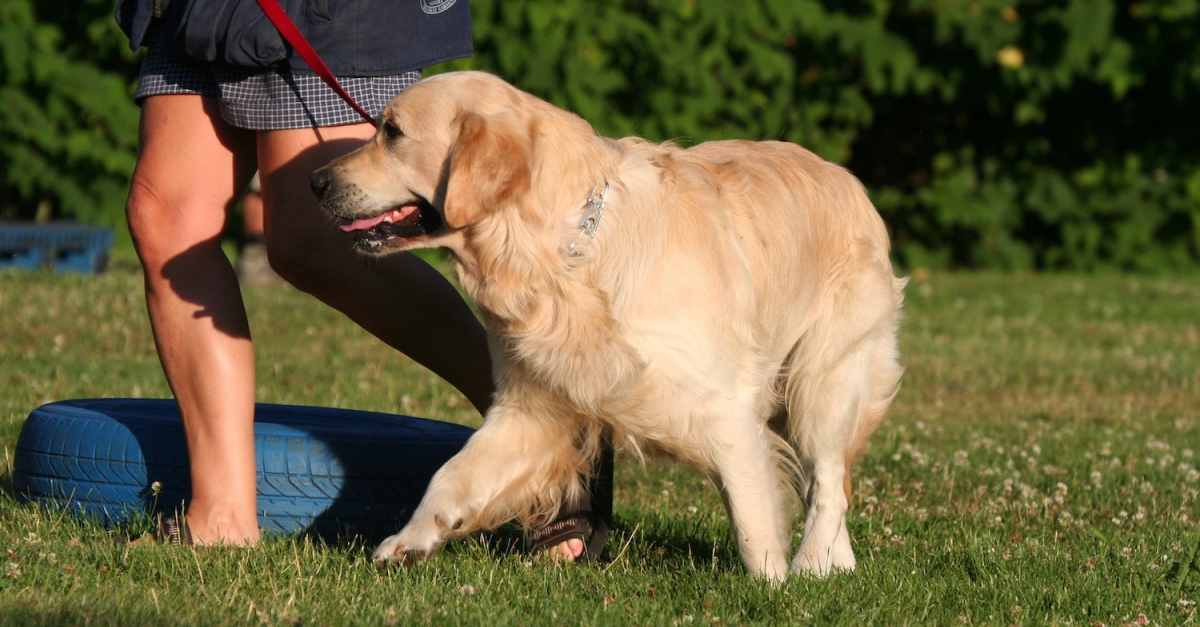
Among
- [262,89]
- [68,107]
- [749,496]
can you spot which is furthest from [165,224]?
[68,107]

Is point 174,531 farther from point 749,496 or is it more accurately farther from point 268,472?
point 749,496

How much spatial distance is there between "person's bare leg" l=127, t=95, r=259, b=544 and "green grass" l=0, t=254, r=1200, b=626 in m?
0.22

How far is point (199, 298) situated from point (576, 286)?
110 cm

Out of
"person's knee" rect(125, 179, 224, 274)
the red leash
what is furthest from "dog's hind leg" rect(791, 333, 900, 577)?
"person's knee" rect(125, 179, 224, 274)

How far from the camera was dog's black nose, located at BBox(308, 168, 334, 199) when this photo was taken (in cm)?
341

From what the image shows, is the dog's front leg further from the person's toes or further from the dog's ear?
the dog's ear

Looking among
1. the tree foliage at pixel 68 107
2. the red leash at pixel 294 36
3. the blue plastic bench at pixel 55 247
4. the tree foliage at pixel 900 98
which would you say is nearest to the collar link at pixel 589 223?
the red leash at pixel 294 36

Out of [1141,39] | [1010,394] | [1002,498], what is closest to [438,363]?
[1002,498]

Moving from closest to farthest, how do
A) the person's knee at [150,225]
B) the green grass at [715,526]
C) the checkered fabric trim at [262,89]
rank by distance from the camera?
the green grass at [715,526], the checkered fabric trim at [262,89], the person's knee at [150,225]

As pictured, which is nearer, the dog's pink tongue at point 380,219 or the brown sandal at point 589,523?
the dog's pink tongue at point 380,219

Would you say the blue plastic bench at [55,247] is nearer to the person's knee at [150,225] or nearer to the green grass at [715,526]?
the green grass at [715,526]

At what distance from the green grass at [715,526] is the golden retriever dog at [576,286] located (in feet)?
0.74

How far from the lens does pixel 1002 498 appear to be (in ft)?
15.3

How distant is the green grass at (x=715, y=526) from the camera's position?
3172mm
